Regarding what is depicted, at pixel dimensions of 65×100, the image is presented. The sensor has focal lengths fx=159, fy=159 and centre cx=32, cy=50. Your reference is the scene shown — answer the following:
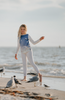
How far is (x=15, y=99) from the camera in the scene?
3330 mm

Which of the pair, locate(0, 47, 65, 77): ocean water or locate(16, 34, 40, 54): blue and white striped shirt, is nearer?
locate(16, 34, 40, 54): blue and white striped shirt

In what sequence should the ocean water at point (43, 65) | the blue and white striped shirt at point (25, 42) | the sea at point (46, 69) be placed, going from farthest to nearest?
the ocean water at point (43, 65), the sea at point (46, 69), the blue and white striped shirt at point (25, 42)

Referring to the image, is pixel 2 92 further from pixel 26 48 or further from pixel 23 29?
pixel 23 29

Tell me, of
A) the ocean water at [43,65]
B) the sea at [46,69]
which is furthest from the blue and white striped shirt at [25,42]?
the ocean water at [43,65]

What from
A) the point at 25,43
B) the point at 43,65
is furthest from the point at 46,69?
the point at 25,43

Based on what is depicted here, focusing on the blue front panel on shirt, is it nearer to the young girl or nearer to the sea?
the young girl

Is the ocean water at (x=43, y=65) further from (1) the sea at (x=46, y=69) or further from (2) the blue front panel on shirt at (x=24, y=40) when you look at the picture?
(2) the blue front panel on shirt at (x=24, y=40)

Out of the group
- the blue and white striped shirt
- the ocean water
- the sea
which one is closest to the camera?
the blue and white striped shirt

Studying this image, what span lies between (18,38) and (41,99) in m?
2.62

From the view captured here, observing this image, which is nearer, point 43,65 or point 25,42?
point 25,42

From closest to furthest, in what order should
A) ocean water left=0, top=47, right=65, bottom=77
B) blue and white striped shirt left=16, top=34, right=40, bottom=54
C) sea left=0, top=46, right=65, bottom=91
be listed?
blue and white striped shirt left=16, top=34, right=40, bottom=54
sea left=0, top=46, right=65, bottom=91
ocean water left=0, top=47, right=65, bottom=77

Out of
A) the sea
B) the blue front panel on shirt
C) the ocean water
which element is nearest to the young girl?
the blue front panel on shirt

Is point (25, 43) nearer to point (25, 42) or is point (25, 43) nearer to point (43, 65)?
point (25, 42)

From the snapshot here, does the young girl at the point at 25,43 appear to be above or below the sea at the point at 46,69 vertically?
above
